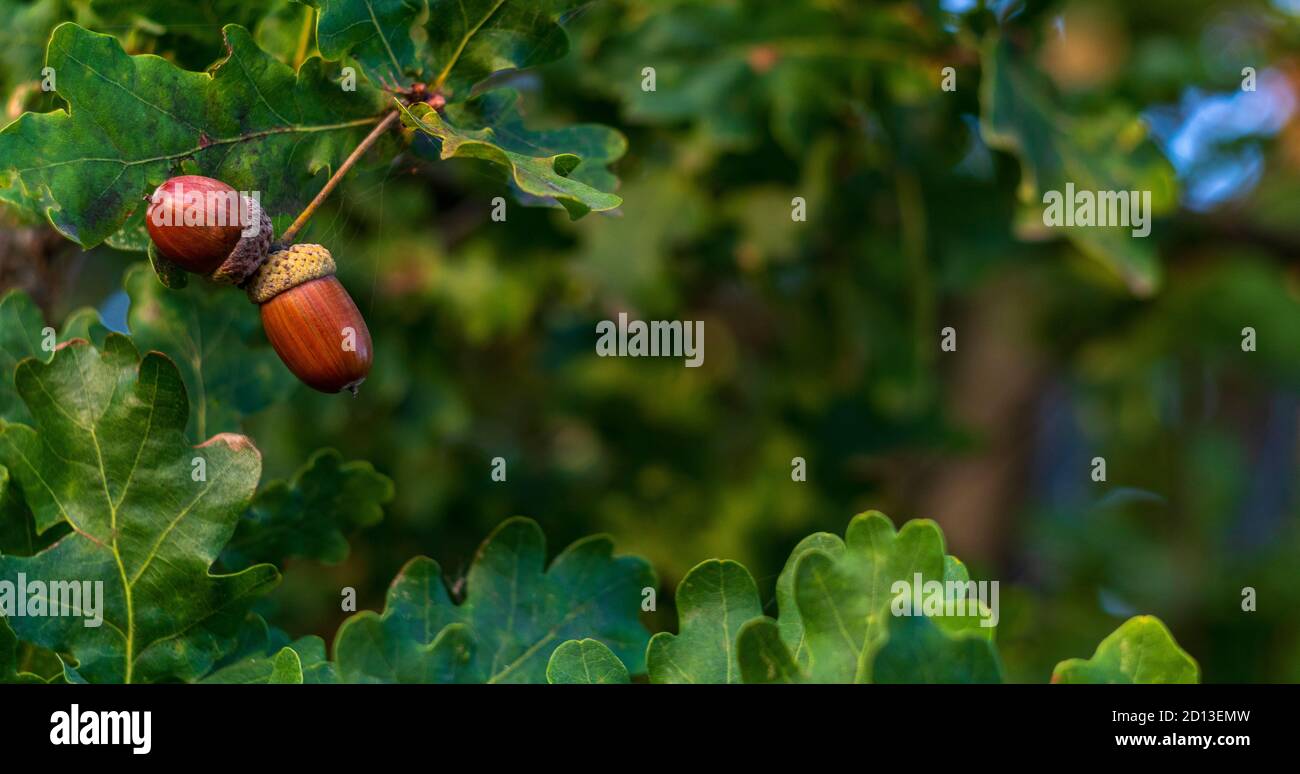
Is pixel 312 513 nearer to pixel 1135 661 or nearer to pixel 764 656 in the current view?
pixel 764 656

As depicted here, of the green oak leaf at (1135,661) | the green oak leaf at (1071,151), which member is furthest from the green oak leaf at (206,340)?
the green oak leaf at (1071,151)

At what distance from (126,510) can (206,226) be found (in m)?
0.22

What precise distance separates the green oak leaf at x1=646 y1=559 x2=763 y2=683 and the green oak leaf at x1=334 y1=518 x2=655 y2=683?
0.11 metres

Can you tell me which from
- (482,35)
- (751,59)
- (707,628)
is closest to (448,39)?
(482,35)

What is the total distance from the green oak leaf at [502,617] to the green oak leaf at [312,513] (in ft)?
0.29

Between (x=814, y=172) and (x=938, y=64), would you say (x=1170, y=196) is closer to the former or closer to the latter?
(x=938, y=64)

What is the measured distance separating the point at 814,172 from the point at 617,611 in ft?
3.33

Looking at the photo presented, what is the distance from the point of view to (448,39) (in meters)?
0.85

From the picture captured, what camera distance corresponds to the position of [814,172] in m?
1.80

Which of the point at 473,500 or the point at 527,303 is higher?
the point at 527,303

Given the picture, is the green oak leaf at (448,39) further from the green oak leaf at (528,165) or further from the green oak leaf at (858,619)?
the green oak leaf at (858,619)

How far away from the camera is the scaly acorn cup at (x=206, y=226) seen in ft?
2.45

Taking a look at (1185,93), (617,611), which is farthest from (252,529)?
(1185,93)

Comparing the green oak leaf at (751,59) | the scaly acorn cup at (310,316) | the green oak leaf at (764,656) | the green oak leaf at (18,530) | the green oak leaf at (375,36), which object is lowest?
the green oak leaf at (764,656)
